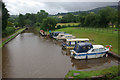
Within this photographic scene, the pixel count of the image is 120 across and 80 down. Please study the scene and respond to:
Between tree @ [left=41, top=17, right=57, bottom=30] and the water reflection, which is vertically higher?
tree @ [left=41, top=17, right=57, bottom=30]

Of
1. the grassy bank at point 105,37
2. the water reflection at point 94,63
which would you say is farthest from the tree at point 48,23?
the water reflection at point 94,63

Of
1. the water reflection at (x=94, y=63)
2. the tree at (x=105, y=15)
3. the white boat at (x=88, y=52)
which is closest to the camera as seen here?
the water reflection at (x=94, y=63)

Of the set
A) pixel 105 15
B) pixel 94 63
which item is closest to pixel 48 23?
pixel 105 15

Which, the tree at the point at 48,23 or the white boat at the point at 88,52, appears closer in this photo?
the white boat at the point at 88,52

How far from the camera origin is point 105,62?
46.2 ft

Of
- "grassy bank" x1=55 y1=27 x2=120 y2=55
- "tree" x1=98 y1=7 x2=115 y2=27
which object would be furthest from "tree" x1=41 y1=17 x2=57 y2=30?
"grassy bank" x1=55 y1=27 x2=120 y2=55

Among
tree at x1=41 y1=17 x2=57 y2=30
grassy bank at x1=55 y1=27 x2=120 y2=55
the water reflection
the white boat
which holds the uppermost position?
tree at x1=41 y1=17 x2=57 y2=30

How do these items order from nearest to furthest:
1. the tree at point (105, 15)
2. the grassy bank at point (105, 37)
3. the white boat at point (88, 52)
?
the white boat at point (88, 52) → the grassy bank at point (105, 37) → the tree at point (105, 15)

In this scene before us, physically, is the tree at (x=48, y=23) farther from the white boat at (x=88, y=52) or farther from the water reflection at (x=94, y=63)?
the water reflection at (x=94, y=63)

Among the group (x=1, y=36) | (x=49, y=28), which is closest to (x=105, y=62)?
(x=1, y=36)

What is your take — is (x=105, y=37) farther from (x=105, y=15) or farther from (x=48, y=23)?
(x=48, y=23)

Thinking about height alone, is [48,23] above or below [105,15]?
below

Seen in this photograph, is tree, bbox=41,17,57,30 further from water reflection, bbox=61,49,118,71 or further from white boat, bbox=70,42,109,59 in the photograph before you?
water reflection, bbox=61,49,118,71

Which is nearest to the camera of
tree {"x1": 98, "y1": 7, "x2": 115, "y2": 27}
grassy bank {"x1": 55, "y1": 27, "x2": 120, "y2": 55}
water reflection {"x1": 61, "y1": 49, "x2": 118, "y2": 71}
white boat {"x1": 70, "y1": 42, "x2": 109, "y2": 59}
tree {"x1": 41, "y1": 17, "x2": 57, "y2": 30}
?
water reflection {"x1": 61, "y1": 49, "x2": 118, "y2": 71}
